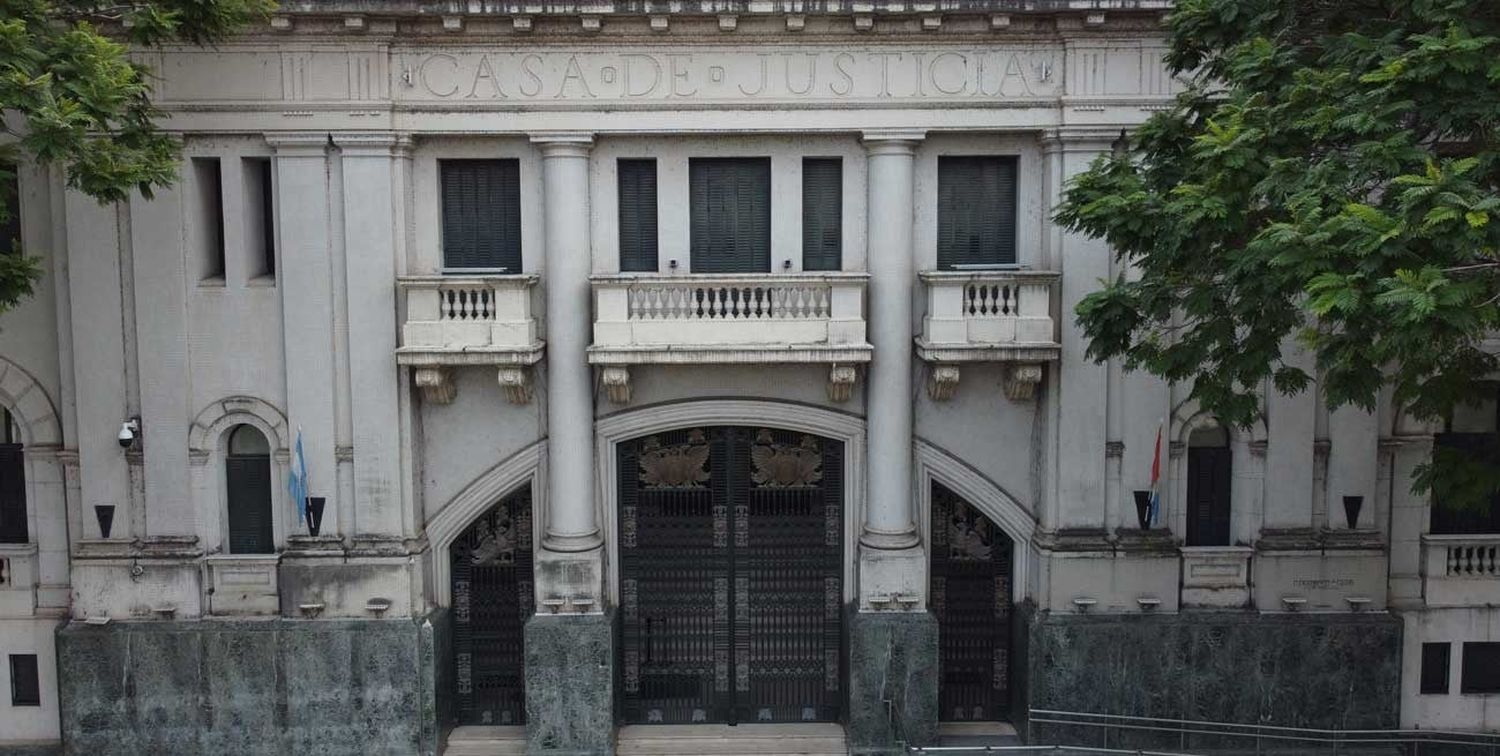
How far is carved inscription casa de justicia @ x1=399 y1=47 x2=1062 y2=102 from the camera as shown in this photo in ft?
59.1

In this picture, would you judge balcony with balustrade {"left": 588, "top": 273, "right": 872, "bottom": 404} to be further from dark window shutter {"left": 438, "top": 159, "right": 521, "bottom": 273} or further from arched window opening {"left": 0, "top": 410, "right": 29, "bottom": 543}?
arched window opening {"left": 0, "top": 410, "right": 29, "bottom": 543}

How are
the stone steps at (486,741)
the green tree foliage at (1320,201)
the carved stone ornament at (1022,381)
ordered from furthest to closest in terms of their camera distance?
1. the stone steps at (486,741)
2. the carved stone ornament at (1022,381)
3. the green tree foliage at (1320,201)

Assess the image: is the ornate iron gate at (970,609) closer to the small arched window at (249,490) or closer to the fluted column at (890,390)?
the fluted column at (890,390)

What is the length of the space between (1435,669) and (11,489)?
21.4 metres

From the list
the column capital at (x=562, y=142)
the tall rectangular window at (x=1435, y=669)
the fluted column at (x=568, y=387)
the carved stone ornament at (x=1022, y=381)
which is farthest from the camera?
the tall rectangular window at (x=1435, y=669)

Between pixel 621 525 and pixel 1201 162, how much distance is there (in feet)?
32.0

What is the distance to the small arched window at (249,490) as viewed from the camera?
61.9 ft

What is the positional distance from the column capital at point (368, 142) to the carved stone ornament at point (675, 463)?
18.4 ft

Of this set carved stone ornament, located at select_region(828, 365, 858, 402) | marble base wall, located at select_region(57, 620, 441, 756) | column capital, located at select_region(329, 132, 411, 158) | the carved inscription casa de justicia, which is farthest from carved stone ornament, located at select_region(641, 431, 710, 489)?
column capital, located at select_region(329, 132, 411, 158)

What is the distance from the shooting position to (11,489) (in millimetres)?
19141

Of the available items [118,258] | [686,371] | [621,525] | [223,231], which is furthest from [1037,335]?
[118,258]

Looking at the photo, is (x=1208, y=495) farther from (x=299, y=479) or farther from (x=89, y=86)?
(x=89, y=86)

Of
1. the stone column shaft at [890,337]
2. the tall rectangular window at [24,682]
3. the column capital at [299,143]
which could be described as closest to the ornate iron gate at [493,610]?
the stone column shaft at [890,337]

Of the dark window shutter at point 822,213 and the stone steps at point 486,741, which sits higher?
the dark window shutter at point 822,213
